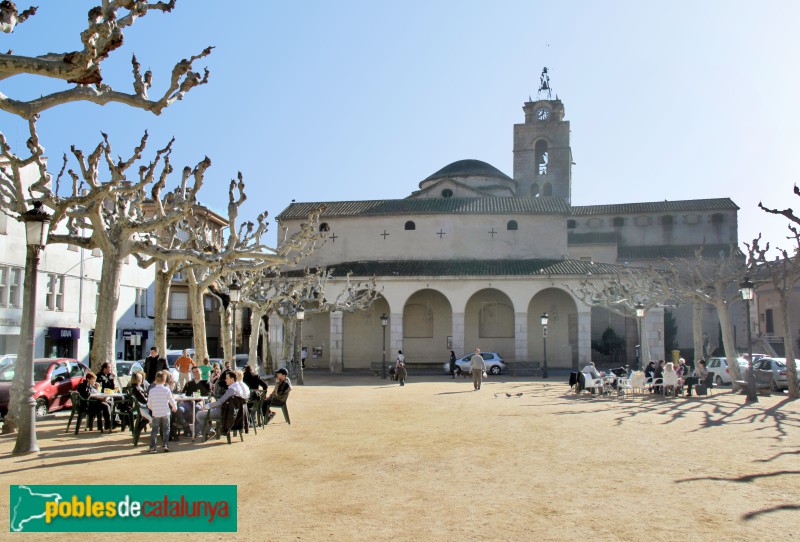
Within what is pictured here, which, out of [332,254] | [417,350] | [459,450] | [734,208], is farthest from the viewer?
[734,208]

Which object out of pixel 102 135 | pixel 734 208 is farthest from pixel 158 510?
pixel 734 208

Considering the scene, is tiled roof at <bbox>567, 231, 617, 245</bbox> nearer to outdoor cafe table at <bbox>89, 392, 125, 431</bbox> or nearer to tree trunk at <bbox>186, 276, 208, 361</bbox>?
tree trunk at <bbox>186, 276, 208, 361</bbox>

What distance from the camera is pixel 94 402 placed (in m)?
13.7

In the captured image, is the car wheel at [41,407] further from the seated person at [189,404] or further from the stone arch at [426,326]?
the stone arch at [426,326]

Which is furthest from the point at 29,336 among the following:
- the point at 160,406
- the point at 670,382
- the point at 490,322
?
the point at 490,322

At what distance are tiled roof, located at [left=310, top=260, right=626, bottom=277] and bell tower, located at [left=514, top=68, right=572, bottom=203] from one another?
57.5 feet

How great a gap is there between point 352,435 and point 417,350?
28.7 meters

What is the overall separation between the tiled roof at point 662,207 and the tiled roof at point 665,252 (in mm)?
2968

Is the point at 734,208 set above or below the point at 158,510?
above

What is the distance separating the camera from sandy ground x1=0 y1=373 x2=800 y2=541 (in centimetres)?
684

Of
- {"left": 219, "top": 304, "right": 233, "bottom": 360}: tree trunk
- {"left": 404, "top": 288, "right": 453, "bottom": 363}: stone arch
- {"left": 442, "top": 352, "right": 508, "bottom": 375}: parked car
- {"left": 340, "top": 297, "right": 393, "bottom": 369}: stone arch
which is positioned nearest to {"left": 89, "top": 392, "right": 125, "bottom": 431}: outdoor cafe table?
{"left": 219, "top": 304, "right": 233, "bottom": 360}: tree trunk

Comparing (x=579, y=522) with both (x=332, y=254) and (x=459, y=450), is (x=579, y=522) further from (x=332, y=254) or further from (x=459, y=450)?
(x=332, y=254)

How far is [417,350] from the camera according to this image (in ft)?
139

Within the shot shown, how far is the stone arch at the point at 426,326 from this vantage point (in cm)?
4212
